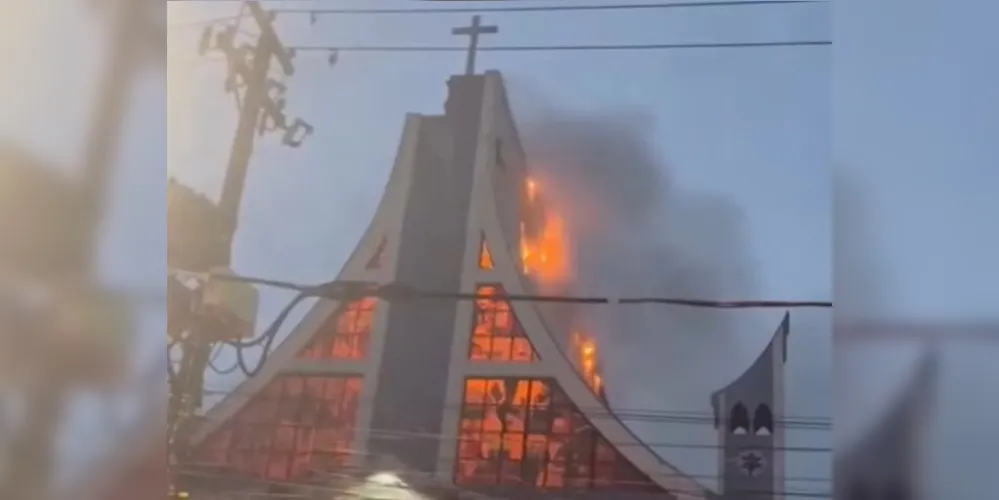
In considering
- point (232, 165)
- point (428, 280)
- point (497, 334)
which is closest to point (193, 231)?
point (232, 165)

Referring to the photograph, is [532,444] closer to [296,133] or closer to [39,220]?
[296,133]

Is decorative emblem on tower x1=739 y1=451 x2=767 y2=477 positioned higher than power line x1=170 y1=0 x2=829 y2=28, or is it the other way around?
power line x1=170 y1=0 x2=829 y2=28

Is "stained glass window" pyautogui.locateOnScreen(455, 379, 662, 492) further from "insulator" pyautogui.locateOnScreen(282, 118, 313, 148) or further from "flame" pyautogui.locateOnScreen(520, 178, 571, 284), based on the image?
"insulator" pyautogui.locateOnScreen(282, 118, 313, 148)

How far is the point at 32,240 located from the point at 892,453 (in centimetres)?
116

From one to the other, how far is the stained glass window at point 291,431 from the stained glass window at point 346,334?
0.03 metres

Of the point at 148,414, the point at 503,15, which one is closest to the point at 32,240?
the point at 148,414

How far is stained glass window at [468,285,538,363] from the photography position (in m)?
1.24

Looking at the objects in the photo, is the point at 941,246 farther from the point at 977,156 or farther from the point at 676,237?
the point at 676,237

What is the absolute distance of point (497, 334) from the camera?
4.10 ft

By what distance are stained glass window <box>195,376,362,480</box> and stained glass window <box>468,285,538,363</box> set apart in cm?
16

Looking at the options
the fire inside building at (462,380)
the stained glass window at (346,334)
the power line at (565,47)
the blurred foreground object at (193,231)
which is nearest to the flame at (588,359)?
the fire inside building at (462,380)

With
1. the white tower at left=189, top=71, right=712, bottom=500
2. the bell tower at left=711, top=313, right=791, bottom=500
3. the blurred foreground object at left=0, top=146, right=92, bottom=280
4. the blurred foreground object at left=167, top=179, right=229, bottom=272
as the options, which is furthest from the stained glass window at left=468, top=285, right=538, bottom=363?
the blurred foreground object at left=0, top=146, right=92, bottom=280

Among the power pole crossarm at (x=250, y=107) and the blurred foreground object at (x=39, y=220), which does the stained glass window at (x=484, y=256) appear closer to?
the power pole crossarm at (x=250, y=107)

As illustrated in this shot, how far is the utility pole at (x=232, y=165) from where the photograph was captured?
1338 millimetres
